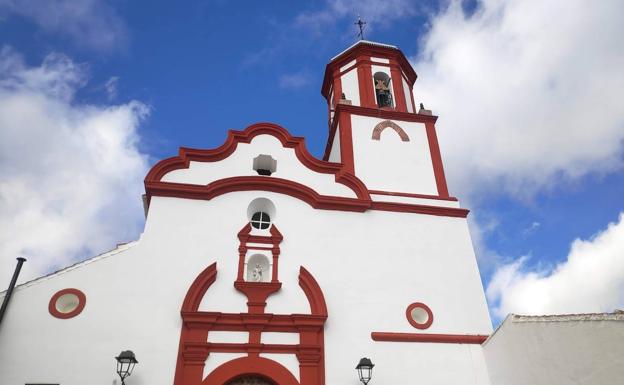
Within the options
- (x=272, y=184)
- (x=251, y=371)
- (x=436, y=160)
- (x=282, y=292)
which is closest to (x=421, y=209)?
(x=436, y=160)

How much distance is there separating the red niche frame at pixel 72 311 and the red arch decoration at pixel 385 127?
26.9 feet

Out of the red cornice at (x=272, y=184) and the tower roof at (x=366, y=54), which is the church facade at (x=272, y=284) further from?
the tower roof at (x=366, y=54)

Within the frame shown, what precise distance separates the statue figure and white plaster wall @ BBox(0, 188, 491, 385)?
45 cm

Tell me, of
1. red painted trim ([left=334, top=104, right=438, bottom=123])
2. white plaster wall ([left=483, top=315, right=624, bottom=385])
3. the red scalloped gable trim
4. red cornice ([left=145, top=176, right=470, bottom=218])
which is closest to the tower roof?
red painted trim ([left=334, top=104, right=438, bottom=123])

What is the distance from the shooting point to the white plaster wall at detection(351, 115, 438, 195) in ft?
40.7

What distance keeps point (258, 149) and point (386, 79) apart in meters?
5.59

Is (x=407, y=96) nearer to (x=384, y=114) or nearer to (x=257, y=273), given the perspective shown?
(x=384, y=114)

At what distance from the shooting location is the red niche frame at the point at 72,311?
874 centimetres

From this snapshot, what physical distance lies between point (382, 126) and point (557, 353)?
7.60 metres

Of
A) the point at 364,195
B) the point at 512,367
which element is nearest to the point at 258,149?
the point at 364,195

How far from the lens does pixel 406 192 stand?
12297 mm

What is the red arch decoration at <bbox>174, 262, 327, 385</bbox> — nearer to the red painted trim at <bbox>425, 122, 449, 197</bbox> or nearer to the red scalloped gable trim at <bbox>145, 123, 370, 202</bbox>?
the red scalloped gable trim at <bbox>145, 123, 370, 202</bbox>

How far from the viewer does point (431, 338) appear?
9.82 m

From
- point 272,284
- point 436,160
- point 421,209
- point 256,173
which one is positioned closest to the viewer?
point 272,284
